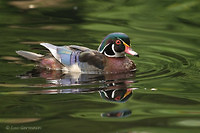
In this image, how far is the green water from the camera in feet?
25.5

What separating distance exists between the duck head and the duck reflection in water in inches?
24.9

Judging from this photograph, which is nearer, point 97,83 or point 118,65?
point 97,83

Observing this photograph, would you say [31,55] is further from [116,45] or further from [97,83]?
[97,83]

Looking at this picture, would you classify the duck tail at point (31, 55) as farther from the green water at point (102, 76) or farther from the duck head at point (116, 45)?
the duck head at point (116, 45)

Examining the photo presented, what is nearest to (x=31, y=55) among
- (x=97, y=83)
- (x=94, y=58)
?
(x=94, y=58)

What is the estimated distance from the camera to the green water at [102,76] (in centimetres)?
777

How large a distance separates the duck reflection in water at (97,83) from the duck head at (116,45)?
63cm

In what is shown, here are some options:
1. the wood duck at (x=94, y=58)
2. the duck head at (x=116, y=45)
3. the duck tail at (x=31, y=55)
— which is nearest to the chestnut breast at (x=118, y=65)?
the wood duck at (x=94, y=58)

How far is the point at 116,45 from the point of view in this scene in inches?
443

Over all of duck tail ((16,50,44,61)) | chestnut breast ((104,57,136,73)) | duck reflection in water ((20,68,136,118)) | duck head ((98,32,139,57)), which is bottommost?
duck reflection in water ((20,68,136,118))

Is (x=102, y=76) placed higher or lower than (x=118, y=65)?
lower

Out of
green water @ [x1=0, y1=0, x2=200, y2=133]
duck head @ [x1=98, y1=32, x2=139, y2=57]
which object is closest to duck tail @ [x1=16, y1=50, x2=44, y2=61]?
green water @ [x1=0, y1=0, x2=200, y2=133]

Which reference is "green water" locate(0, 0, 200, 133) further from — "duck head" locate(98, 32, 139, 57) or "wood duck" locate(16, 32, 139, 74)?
"duck head" locate(98, 32, 139, 57)

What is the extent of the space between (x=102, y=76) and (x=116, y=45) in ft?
2.96
